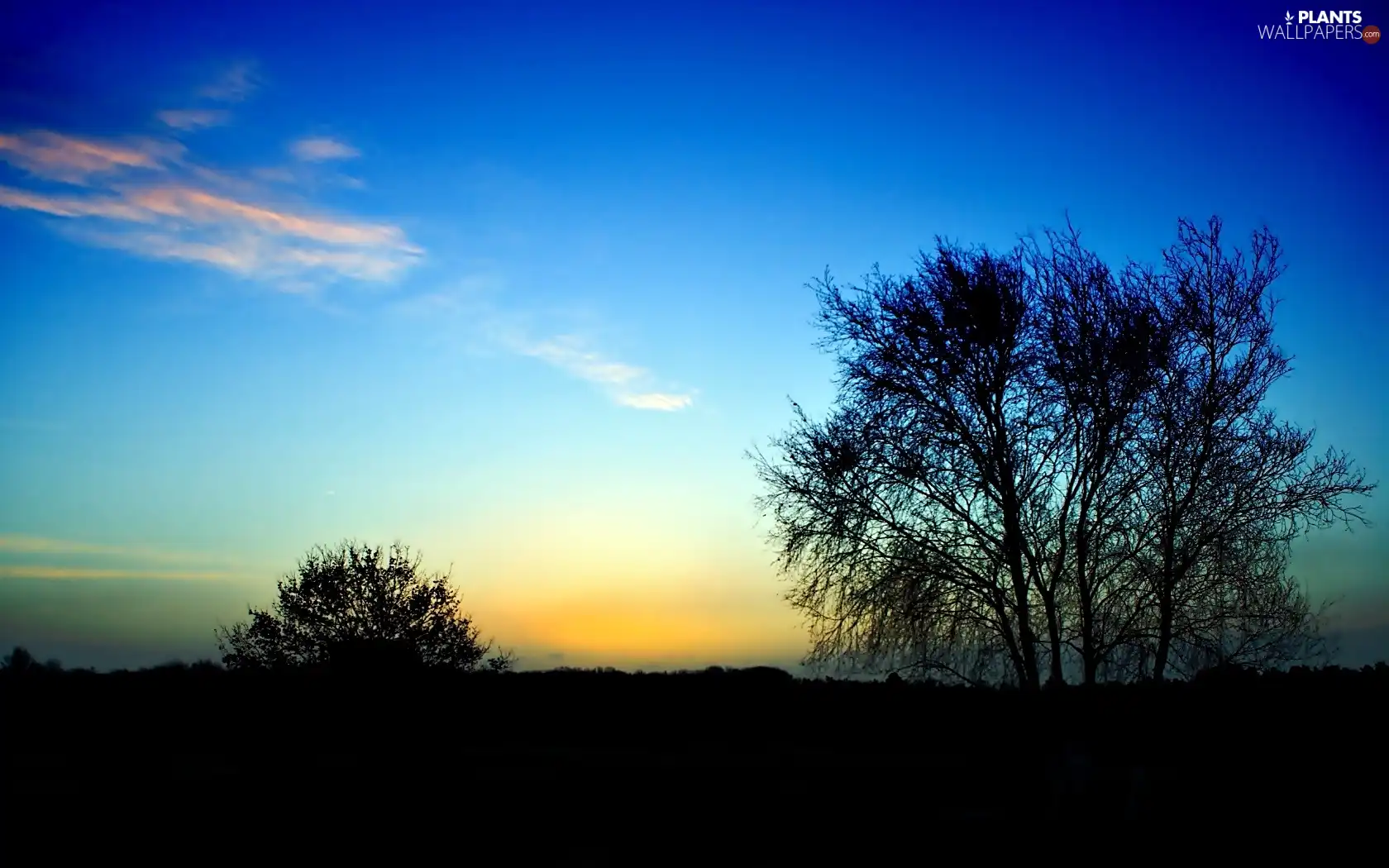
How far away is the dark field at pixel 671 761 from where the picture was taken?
699cm

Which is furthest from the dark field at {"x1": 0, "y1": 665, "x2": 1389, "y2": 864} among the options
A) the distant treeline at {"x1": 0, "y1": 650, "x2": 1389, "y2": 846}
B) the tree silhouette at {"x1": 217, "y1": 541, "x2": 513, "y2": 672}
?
the tree silhouette at {"x1": 217, "y1": 541, "x2": 513, "y2": 672}

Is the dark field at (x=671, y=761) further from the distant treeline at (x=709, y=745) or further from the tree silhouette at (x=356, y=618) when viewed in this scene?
the tree silhouette at (x=356, y=618)

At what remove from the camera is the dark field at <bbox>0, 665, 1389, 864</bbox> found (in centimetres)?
699

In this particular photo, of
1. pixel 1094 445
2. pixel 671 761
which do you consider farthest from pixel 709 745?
pixel 1094 445

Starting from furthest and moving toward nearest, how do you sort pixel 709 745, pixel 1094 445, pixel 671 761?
pixel 1094 445
pixel 709 745
pixel 671 761

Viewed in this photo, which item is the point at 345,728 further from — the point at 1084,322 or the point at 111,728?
the point at 1084,322

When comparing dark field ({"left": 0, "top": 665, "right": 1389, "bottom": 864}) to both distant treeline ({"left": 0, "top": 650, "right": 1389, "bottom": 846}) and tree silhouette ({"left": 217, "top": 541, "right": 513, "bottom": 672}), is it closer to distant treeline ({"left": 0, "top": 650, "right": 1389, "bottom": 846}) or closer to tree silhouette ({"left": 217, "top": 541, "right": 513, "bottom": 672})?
distant treeline ({"left": 0, "top": 650, "right": 1389, "bottom": 846})

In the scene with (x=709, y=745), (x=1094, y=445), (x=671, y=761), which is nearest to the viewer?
(x=671, y=761)

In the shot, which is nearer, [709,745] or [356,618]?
[709,745]

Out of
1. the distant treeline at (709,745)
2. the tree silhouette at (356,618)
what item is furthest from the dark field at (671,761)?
the tree silhouette at (356,618)

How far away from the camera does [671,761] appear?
27.5ft

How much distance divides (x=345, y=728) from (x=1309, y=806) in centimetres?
831

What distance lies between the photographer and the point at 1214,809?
7371 millimetres

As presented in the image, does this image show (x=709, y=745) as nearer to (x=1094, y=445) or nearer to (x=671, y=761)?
(x=671, y=761)
